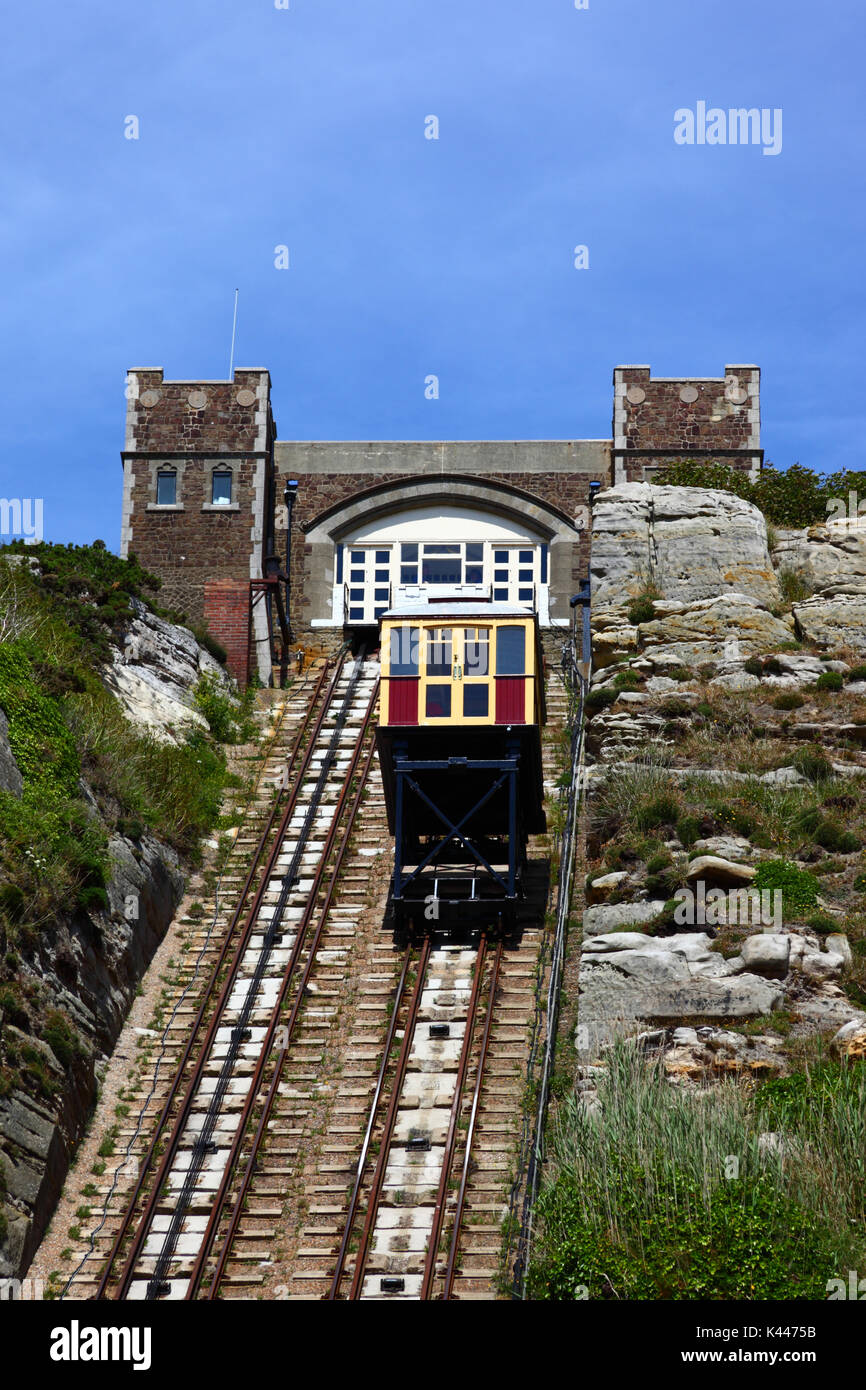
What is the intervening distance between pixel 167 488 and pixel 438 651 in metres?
19.4

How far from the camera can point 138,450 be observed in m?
46.8

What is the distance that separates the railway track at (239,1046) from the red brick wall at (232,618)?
20.9 ft

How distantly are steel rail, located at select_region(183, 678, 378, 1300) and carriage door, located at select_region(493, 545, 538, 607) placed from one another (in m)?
11.7

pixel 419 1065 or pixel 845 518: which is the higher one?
pixel 845 518

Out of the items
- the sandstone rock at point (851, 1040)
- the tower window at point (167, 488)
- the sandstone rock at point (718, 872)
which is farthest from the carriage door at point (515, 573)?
the sandstone rock at point (851, 1040)

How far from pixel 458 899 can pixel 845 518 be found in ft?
53.8

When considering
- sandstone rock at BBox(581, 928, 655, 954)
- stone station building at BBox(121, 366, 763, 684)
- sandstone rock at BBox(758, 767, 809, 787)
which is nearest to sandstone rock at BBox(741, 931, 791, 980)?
sandstone rock at BBox(581, 928, 655, 954)

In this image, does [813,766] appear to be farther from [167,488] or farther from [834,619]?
[167,488]

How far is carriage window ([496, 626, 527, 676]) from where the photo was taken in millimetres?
29156

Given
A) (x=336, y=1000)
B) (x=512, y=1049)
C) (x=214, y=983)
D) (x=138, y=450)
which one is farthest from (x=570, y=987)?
(x=138, y=450)

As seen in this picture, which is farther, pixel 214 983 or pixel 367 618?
pixel 367 618

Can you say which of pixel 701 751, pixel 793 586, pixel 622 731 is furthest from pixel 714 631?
pixel 701 751

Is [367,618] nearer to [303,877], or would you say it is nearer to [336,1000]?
[303,877]

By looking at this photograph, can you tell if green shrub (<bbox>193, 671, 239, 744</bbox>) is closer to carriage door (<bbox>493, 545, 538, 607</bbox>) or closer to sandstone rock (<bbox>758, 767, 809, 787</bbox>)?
carriage door (<bbox>493, 545, 538, 607</bbox>)
